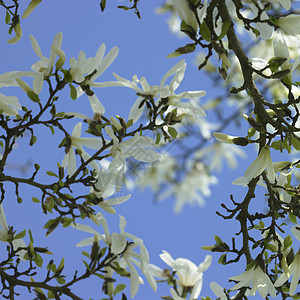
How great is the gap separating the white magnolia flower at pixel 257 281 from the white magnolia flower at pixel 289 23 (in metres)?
0.38

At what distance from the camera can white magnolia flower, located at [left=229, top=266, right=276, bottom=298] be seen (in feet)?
2.54

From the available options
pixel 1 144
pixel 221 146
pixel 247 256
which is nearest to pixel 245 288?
pixel 247 256

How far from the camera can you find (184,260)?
119cm

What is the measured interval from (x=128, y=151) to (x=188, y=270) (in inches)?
18.1

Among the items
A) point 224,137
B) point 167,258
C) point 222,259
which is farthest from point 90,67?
point 167,258

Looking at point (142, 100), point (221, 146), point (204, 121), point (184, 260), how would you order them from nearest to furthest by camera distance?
point (142, 100) < point (184, 260) < point (204, 121) < point (221, 146)

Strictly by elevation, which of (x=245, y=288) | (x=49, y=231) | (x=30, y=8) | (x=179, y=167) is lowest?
(x=245, y=288)

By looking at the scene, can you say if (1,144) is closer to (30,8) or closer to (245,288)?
(30,8)

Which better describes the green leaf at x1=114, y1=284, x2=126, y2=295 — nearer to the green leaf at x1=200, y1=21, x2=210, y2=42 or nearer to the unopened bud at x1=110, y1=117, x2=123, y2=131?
the unopened bud at x1=110, y1=117, x2=123, y2=131

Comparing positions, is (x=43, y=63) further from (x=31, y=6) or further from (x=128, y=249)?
(x=128, y=249)

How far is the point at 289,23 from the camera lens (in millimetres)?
706

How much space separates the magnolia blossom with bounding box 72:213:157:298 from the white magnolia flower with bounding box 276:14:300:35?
0.47 meters

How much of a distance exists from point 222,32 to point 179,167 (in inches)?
36.3

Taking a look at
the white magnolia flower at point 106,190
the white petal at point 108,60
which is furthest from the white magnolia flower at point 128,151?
the white petal at point 108,60
